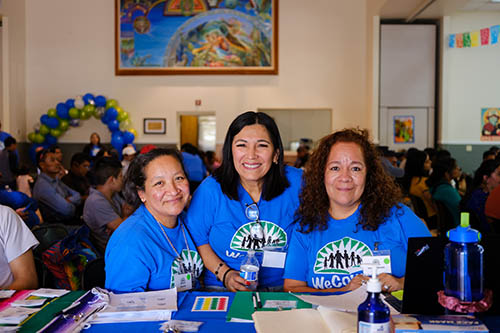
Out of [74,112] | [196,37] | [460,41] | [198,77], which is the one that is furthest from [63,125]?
[460,41]

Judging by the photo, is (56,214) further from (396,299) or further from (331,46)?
(331,46)

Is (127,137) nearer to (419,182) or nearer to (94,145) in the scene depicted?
(94,145)

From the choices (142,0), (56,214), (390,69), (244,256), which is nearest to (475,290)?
(244,256)

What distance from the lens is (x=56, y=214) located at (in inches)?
188

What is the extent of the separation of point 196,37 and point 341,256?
420 inches

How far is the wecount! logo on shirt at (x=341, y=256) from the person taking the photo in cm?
208

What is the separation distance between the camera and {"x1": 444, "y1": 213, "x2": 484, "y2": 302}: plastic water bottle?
4.44 feet

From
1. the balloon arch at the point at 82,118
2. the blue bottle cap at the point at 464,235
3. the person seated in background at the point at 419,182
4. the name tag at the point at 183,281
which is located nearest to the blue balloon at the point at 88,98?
the balloon arch at the point at 82,118

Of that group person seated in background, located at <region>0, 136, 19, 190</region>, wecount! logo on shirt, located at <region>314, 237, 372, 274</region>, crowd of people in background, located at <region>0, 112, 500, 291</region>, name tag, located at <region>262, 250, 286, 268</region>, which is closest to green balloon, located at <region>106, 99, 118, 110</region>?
person seated in background, located at <region>0, 136, 19, 190</region>

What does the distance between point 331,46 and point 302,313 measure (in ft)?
36.3

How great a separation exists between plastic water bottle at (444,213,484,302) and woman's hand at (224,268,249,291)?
978 millimetres

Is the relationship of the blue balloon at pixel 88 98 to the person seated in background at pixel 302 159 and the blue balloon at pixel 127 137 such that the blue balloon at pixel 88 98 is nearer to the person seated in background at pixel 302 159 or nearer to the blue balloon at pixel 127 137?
the blue balloon at pixel 127 137

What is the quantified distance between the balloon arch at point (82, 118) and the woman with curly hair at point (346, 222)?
32.7ft

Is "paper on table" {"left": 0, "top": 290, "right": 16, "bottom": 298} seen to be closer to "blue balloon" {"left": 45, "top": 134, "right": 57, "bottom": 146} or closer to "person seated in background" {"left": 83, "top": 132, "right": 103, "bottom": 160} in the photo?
"person seated in background" {"left": 83, "top": 132, "right": 103, "bottom": 160}
